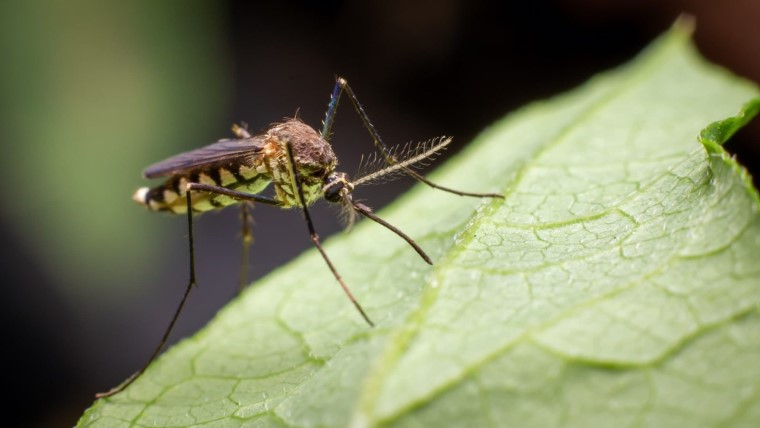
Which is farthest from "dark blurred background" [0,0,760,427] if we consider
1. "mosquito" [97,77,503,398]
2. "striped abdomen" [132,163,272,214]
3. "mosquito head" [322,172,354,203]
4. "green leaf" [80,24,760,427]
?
"green leaf" [80,24,760,427]

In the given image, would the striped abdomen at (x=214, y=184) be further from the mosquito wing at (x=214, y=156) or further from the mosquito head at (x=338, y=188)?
the mosquito head at (x=338, y=188)

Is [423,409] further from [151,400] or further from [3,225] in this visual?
[3,225]

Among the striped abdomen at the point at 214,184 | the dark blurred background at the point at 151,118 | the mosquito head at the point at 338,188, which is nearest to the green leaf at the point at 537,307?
the mosquito head at the point at 338,188

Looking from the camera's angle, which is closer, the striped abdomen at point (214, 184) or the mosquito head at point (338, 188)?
the mosquito head at point (338, 188)

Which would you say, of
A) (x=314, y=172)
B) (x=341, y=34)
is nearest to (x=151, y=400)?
(x=314, y=172)

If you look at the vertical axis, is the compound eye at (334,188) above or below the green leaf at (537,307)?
above

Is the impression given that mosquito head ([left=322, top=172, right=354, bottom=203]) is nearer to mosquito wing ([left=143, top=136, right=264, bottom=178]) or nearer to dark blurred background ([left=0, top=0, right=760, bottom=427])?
mosquito wing ([left=143, top=136, right=264, bottom=178])

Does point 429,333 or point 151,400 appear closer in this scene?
point 429,333
